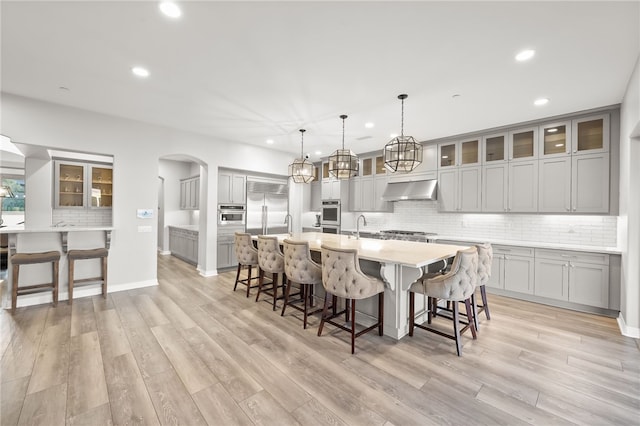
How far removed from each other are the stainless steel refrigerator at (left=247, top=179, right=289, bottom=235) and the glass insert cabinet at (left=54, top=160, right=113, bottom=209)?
301 cm

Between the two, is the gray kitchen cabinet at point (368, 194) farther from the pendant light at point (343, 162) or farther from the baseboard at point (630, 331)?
the baseboard at point (630, 331)

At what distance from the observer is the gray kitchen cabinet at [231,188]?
5.92m

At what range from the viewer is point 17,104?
3652 mm

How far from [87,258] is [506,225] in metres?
6.94

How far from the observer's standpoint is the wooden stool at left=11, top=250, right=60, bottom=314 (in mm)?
3572

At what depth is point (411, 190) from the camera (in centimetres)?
573

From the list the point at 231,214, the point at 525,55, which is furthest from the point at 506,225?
the point at 231,214

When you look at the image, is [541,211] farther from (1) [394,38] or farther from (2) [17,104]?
(2) [17,104]

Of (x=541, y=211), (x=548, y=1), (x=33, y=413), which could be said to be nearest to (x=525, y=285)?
(x=541, y=211)

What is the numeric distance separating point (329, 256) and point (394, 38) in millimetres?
2081

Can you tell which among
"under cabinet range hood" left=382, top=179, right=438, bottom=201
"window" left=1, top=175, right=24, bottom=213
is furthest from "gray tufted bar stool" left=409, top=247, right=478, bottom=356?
"window" left=1, top=175, right=24, bottom=213

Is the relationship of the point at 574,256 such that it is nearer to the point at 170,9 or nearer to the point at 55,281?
the point at 170,9

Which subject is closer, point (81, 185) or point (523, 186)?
point (523, 186)

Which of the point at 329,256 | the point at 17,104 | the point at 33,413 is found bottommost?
the point at 33,413
